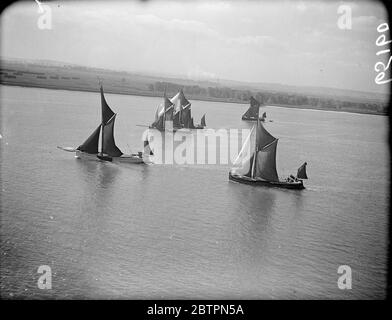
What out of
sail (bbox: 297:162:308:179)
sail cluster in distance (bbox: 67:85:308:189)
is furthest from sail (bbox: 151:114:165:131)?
sail (bbox: 297:162:308:179)

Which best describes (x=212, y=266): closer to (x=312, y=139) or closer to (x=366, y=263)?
(x=366, y=263)

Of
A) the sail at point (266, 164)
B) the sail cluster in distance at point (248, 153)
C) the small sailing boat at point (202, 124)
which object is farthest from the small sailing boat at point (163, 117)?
the sail at point (266, 164)

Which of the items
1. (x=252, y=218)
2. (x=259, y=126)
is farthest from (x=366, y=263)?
(x=259, y=126)

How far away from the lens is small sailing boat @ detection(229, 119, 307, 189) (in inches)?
617

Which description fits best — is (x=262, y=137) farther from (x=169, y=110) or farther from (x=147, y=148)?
(x=169, y=110)

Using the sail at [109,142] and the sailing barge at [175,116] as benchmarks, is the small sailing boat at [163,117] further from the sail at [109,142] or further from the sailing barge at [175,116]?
the sail at [109,142]

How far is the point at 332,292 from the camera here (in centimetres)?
973

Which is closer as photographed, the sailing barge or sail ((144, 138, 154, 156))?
sail ((144, 138, 154, 156))

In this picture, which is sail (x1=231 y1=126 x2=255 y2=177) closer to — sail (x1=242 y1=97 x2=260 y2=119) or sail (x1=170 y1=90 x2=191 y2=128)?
sail (x1=242 y1=97 x2=260 y2=119)

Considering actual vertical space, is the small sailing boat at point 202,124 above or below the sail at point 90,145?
above

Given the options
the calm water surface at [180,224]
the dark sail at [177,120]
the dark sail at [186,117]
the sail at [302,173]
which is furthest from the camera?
the dark sail at [177,120]

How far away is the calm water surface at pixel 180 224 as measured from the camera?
964cm

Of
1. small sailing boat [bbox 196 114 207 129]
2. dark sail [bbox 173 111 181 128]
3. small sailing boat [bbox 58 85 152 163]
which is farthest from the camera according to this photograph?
dark sail [bbox 173 111 181 128]

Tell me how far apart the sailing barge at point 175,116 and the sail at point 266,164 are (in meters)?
5.45
